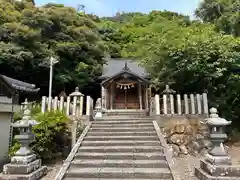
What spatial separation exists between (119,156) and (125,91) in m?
11.1

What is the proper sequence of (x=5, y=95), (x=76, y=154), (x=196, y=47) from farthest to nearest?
(x=196, y=47) < (x=5, y=95) < (x=76, y=154)

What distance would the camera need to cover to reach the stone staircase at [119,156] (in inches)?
218

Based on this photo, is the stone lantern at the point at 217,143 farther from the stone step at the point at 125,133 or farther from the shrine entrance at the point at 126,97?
the shrine entrance at the point at 126,97

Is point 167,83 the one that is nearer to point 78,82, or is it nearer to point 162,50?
point 162,50

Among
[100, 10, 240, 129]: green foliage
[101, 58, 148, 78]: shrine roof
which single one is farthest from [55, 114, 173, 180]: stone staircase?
[101, 58, 148, 78]: shrine roof

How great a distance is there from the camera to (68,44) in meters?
18.6

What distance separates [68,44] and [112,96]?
631cm

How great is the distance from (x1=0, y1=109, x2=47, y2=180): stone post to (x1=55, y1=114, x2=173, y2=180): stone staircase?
0.81 metres

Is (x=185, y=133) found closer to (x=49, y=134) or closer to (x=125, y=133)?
(x=125, y=133)

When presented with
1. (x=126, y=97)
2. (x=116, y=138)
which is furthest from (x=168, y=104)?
(x=126, y=97)

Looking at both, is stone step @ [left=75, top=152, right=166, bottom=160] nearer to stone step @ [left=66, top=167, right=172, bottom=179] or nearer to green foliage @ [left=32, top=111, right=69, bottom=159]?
stone step @ [left=66, top=167, right=172, bottom=179]

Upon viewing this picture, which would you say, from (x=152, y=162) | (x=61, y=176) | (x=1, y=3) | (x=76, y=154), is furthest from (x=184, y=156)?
(x=1, y=3)

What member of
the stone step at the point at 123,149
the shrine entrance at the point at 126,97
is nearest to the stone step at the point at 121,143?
the stone step at the point at 123,149

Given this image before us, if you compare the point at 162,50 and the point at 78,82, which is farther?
the point at 78,82
